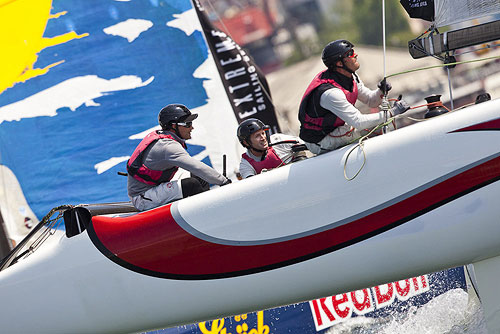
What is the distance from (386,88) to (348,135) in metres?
0.31

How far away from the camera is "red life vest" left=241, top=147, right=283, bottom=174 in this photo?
3.95 metres

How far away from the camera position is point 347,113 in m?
3.31

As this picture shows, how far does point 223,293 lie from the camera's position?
348 centimetres

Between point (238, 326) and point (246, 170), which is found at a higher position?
point (246, 170)

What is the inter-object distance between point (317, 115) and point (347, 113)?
0.17 metres

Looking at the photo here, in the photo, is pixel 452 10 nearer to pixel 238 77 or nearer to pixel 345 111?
pixel 345 111

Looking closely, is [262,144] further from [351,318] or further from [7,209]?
[7,209]

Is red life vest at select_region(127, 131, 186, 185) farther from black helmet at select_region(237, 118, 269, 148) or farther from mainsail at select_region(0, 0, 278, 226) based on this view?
mainsail at select_region(0, 0, 278, 226)

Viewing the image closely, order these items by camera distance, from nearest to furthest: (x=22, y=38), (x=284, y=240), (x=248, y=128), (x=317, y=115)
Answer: (x=284, y=240) < (x=317, y=115) < (x=248, y=128) < (x=22, y=38)

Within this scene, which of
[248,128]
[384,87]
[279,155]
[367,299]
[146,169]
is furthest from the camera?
[367,299]

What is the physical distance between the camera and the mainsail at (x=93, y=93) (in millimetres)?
6020

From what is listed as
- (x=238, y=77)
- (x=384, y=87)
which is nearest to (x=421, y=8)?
(x=384, y=87)

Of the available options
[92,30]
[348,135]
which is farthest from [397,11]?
[348,135]

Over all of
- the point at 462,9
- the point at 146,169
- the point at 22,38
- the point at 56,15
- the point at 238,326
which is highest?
the point at 56,15
